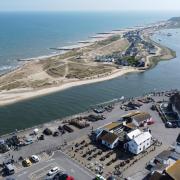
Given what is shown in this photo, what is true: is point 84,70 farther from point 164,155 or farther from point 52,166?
point 52,166

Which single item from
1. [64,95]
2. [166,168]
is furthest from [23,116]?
[166,168]

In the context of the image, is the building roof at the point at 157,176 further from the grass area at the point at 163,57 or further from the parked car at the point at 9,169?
the grass area at the point at 163,57

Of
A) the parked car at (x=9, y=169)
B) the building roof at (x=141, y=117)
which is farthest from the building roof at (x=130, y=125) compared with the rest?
the parked car at (x=9, y=169)

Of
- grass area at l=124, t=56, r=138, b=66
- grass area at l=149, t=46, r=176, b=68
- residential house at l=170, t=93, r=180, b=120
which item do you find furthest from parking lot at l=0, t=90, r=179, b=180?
grass area at l=149, t=46, r=176, b=68

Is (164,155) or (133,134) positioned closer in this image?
(164,155)

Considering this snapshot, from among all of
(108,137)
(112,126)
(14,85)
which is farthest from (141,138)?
(14,85)

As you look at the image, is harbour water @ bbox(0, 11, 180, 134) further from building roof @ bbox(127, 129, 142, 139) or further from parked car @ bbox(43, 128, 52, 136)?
building roof @ bbox(127, 129, 142, 139)

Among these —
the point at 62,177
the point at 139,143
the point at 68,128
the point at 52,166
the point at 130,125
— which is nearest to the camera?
the point at 62,177

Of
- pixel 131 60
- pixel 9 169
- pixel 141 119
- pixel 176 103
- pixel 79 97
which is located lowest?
pixel 79 97

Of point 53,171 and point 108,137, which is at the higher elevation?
point 108,137
